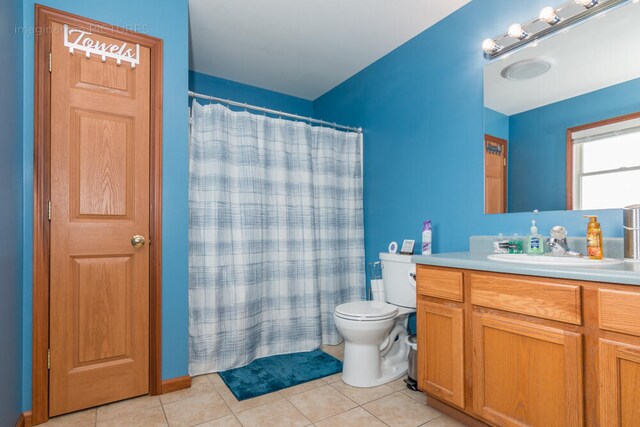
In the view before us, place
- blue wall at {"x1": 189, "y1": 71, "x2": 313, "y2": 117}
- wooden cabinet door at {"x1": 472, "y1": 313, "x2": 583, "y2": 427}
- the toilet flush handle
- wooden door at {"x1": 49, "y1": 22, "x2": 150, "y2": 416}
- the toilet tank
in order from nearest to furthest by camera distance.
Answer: wooden cabinet door at {"x1": 472, "y1": 313, "x2": 583, "y2": 427}
wooden door at {"x1": 49, "y1": 22, "x2": 150, "y2": 416}
the toilet flush handle
the toilet tank
blue wall at {"x1": 189, "y1": 71, "x2": 313, "y2": 117}

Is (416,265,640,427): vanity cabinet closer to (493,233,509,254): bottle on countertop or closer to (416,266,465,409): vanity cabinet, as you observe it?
(416,266,465,409): vanity cabinet

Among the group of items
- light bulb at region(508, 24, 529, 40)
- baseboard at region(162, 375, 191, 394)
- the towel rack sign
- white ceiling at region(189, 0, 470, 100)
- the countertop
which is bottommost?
baseboard at region(162, 375, 191, 394)

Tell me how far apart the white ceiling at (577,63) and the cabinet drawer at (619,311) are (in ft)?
3.50

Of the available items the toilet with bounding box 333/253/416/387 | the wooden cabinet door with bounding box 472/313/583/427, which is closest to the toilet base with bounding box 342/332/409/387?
the toilet with bounding box 333/253/416/387

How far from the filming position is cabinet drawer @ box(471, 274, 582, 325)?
1.24m

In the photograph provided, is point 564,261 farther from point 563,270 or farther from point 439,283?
point 439,283

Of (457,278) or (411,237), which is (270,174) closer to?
(411,237)

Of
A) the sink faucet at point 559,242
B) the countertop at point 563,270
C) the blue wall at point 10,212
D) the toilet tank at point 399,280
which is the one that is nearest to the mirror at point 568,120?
the sink faucet at point 559,242

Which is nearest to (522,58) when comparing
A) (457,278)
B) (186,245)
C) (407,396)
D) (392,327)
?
(457,278)

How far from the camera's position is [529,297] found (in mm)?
1350

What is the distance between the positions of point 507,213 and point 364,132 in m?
1.49

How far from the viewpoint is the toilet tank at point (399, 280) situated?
2.29 meters

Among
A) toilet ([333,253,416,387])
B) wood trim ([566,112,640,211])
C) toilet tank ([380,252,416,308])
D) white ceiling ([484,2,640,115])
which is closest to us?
white ceiling ([484,2,640,115])

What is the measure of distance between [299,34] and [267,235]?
1522mm
